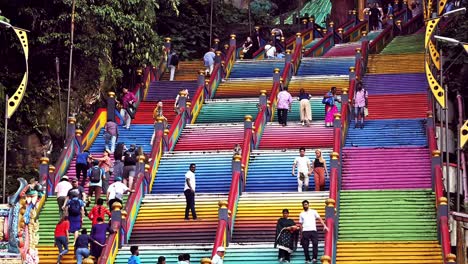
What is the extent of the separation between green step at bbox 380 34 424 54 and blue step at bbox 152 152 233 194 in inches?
579

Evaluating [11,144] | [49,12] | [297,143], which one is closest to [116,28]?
[49,12]

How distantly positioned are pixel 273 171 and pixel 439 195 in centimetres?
528

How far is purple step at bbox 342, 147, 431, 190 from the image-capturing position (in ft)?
112

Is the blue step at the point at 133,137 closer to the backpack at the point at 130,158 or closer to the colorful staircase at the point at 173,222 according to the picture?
the backpack at the point at 130,158

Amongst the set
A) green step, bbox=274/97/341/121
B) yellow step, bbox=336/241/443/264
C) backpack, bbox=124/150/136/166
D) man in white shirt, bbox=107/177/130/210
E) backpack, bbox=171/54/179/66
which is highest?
backpack, bbox=171/54/179/66

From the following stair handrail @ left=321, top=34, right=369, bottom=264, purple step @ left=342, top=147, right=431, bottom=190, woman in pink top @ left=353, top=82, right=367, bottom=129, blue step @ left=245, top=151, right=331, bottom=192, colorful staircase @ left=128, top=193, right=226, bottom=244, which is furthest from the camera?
woman in pink top @ left=353, top=82, right=367, bottom=129

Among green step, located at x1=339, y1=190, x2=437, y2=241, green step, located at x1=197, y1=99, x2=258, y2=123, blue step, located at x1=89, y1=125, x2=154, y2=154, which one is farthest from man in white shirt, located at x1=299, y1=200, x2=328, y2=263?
green step, located at x1=197, y1=99, x2=258, y2=123

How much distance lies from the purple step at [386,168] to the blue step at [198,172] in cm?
330

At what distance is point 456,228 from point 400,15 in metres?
27.7

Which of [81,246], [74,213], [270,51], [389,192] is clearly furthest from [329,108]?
[81,246]

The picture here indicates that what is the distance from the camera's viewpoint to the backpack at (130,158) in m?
34.2

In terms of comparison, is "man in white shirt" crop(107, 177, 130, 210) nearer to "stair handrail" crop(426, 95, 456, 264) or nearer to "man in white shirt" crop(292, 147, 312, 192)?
"man in white shirt" crop(292, 147, 312, 192)

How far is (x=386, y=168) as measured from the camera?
3522 cm

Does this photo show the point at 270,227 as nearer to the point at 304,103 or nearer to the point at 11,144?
the point at 304,103
